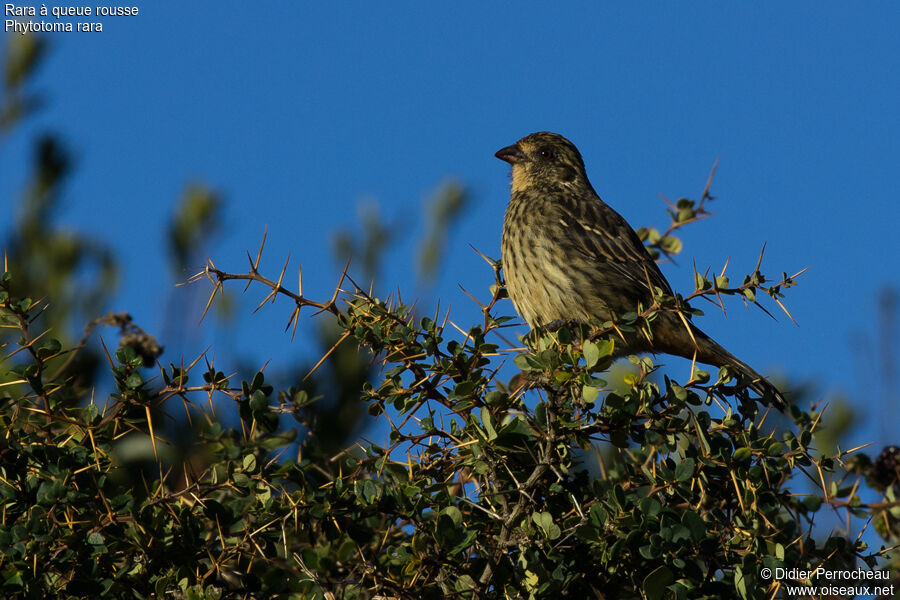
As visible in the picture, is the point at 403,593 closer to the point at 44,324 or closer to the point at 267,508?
the point at 267,508

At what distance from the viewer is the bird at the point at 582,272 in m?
5.46

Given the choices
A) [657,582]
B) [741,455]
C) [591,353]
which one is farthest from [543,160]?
[657,582]

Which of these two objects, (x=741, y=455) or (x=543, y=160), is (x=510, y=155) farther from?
(x=741, y=455)

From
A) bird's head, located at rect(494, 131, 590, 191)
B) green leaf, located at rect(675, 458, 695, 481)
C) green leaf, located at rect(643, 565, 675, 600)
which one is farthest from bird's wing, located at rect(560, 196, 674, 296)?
green leaf, located at rect(643, 565, 675, 600)

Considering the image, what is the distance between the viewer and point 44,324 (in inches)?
275

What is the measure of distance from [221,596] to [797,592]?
155cm

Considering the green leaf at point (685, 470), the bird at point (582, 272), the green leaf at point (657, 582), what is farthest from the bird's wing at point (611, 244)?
the green leaf at point (657, 582)

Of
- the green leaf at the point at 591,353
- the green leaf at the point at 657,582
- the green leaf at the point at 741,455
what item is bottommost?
the green leaf at the point at 657,582

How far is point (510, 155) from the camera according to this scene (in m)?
7.09

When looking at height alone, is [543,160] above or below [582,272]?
above

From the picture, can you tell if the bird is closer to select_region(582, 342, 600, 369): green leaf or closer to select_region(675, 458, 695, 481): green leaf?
select_region(582, 342, 600, 369): green leaf

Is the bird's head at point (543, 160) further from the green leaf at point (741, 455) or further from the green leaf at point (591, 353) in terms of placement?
the green leaf at point (741, 455)

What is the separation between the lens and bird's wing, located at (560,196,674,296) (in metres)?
5.70

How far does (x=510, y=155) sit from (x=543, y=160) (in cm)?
22
